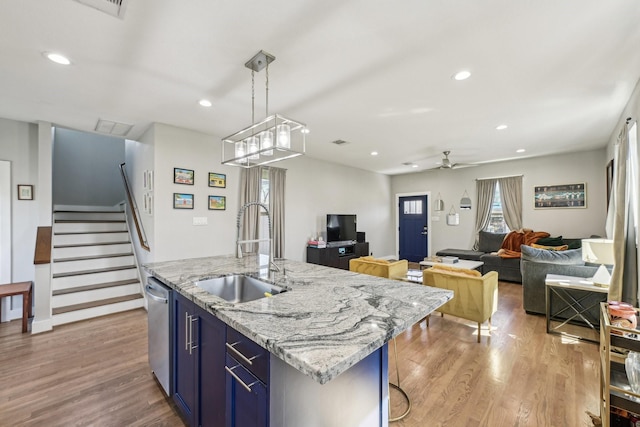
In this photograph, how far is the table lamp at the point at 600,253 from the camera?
2709 mm

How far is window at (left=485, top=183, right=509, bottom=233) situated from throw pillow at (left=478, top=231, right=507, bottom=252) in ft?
0.95

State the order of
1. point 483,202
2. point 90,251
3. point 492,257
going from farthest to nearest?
point 483,202
point 492,257
point 90,251

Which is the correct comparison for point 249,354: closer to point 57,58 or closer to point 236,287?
point 236,287

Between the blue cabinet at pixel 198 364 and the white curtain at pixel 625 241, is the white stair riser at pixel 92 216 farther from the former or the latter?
the white curtain at pixel 625 241

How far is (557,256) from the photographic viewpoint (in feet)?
11.7

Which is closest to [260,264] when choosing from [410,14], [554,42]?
[410,14]

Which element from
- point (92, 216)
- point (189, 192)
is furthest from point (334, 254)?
point (92, 216)

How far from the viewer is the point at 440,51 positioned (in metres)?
2.14

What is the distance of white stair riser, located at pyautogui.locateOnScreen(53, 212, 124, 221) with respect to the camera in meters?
5.63

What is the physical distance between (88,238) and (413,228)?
25.1 feet

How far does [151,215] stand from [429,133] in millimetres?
4329

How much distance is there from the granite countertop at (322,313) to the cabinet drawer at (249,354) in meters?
0.06

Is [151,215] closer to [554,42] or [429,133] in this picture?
[429,133]

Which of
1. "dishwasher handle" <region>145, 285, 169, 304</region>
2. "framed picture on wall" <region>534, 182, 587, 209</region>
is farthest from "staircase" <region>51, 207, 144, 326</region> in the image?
"framed picture on wall" <region>534, 182, 587, 209</region>
